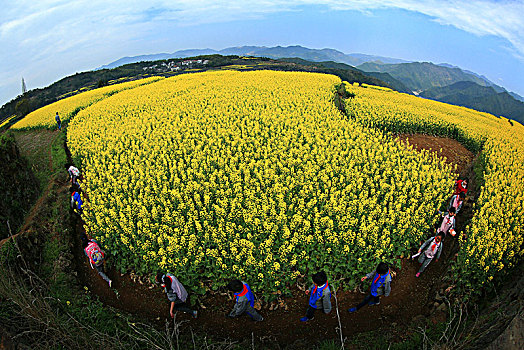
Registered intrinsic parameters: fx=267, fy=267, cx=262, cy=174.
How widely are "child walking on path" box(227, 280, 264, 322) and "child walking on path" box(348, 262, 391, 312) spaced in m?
2.30

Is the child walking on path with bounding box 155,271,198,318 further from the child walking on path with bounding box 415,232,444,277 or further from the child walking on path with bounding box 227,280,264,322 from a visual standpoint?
the child walking on path with bounding box 415,232,444,277

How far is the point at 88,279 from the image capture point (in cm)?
768

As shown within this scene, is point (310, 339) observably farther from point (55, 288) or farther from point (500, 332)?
point (55, 288)

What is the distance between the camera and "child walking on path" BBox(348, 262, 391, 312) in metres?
5.73

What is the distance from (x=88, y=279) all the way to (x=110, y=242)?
49.2 inches

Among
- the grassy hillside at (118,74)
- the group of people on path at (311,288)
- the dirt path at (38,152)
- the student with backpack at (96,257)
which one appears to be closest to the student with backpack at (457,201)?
the group of people on path at (311,288)

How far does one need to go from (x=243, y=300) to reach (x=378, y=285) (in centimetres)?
298

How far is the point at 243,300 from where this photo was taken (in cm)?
558

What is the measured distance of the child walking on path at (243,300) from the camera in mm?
5361

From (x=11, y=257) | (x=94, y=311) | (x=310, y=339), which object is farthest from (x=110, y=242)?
(x=310, y=339)

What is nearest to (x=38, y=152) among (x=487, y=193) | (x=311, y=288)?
(x=311, y=288)

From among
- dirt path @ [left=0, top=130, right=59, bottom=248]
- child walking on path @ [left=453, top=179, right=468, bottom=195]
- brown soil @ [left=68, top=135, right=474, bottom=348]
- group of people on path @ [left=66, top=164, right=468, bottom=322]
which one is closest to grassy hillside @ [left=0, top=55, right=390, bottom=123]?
dirt path @ [left=0, top=130, right=59, bottom=248]

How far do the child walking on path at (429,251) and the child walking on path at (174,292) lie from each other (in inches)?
231

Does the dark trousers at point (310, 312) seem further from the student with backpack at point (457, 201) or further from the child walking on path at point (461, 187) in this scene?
the child walking on path at point (461, 187)
